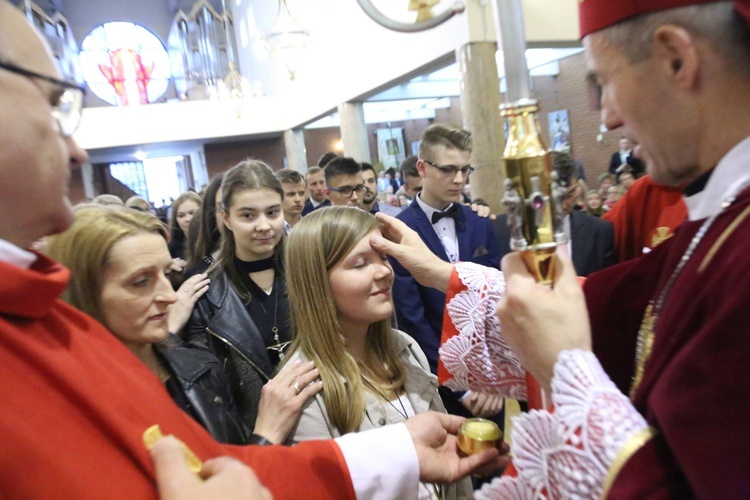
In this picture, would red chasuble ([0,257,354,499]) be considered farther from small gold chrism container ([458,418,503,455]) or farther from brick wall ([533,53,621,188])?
brick wall ([533,53,621,188])

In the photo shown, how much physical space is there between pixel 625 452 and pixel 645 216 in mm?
2118

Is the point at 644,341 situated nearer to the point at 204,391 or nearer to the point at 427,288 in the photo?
the point at 204,391

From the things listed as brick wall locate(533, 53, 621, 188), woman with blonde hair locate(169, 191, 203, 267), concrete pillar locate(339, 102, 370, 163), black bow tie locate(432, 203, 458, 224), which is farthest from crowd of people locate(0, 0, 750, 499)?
brick wall locate(533, 53, 621, 188)

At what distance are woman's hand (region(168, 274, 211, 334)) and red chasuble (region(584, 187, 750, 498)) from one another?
1.81 metres

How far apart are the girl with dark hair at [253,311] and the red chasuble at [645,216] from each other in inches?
61.7

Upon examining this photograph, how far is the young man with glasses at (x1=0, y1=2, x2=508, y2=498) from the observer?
72 centimetres

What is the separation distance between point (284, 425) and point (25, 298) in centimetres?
94

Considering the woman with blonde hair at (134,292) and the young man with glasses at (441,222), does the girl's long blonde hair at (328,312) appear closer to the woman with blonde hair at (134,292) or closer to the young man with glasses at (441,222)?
the woman with blonde hair at (134,292)

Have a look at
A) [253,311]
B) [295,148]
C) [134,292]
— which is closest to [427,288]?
[253,311]

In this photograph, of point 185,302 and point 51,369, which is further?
point 185,302

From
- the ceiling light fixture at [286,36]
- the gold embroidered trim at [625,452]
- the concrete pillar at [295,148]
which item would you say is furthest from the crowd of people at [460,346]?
the concrete pillar at [295,148]

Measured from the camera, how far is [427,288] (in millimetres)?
2795

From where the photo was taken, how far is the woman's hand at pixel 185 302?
2.25 meters

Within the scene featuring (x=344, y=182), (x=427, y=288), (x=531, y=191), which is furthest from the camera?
(x=344, y=182)
